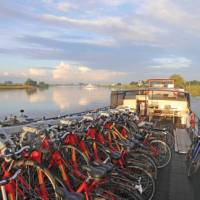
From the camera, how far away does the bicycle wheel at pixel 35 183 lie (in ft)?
11.2

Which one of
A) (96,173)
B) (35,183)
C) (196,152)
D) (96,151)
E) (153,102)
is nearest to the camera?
(96,173)

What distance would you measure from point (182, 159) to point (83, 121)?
2.63 meters

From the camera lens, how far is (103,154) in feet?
16.2

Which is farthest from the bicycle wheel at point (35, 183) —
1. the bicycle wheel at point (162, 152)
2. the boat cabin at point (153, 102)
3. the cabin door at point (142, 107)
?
the cabin door at point (142, 107)

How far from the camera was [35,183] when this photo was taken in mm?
3568

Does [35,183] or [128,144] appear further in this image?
[128,144]

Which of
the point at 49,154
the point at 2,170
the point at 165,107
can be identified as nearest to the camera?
the point at 2,170

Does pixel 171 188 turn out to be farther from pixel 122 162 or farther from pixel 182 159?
pixel 182 159

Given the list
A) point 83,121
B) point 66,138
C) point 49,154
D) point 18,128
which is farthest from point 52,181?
point 83,121

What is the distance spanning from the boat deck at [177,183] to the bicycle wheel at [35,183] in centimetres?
189

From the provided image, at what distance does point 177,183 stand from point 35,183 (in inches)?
115

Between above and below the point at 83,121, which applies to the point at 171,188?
below

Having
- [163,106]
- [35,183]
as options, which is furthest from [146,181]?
[163,106]

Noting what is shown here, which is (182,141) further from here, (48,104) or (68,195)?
(48,104)
